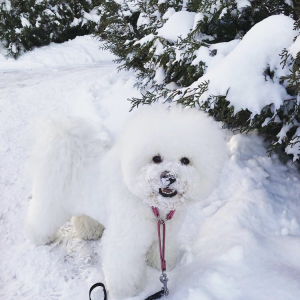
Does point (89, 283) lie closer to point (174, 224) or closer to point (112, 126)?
point (174, 224)

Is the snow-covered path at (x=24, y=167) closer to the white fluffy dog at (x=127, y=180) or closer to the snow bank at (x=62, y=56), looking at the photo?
the white fluffy dog at (x=127, y=180)

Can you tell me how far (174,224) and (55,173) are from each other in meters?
1.16

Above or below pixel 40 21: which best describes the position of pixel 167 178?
above

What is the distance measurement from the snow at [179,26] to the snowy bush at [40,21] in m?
7.55

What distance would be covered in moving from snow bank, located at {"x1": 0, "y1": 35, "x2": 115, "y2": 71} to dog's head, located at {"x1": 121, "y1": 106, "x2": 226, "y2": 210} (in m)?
10.0

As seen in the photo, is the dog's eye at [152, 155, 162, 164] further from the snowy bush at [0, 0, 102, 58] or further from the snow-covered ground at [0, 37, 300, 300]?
the snowy bush at [0, 0, 102, 58]

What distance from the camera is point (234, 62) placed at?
10.2 feet

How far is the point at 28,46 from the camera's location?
37.5ft

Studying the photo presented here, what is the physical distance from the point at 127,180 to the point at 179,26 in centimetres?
318

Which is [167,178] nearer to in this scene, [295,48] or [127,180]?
[127,180]

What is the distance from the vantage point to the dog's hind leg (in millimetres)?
2938

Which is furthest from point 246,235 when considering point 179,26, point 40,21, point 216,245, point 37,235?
point 40,21

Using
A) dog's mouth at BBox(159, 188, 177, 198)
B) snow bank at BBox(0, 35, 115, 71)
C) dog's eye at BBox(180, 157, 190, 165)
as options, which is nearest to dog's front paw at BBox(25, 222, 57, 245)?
dog's mouth at BBox(159, 188, 177, 198)

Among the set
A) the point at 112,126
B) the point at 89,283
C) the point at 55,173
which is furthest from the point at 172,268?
the point at 112,126
